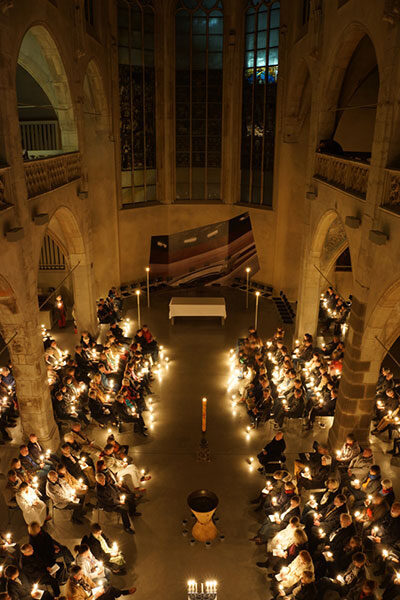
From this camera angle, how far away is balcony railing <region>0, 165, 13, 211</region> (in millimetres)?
8867

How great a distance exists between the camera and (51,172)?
1206cm

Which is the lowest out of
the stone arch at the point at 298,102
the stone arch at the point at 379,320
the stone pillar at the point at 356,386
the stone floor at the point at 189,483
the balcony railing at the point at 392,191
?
the stone floor at the point at 189,483

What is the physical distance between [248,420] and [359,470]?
11.3ft

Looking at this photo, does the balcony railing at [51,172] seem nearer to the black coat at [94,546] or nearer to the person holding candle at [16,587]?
the black coat at [94,546]

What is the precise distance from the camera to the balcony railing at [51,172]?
10644 mm

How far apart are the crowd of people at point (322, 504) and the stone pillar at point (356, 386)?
2.62 ft

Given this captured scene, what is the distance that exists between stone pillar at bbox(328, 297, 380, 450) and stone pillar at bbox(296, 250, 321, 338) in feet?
16.1

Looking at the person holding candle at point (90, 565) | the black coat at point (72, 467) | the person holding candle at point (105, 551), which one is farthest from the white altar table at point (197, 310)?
the person holding candle at point (90, 565)

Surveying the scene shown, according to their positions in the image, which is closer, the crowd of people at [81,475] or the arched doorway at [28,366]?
the crowd of people at [81,475]

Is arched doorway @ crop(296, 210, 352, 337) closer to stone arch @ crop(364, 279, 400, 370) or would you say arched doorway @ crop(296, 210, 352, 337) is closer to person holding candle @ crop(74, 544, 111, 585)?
stone arch @ crop(364, 279, 400, 370)

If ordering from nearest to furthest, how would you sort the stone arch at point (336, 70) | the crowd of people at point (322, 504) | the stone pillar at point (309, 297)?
the crowd of people at point (322, 504) < the stone arch at point (336, 70) < the stone pillar at point (309, 297)

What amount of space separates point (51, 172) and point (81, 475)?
23.4 feet

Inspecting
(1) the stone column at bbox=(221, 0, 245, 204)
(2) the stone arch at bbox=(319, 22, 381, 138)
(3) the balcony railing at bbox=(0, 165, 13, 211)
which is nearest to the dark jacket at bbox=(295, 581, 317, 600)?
(3) the balcony railing at bbox=(0, 165, 13, 211)

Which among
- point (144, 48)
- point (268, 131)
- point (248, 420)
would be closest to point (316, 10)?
point (268, 131)
